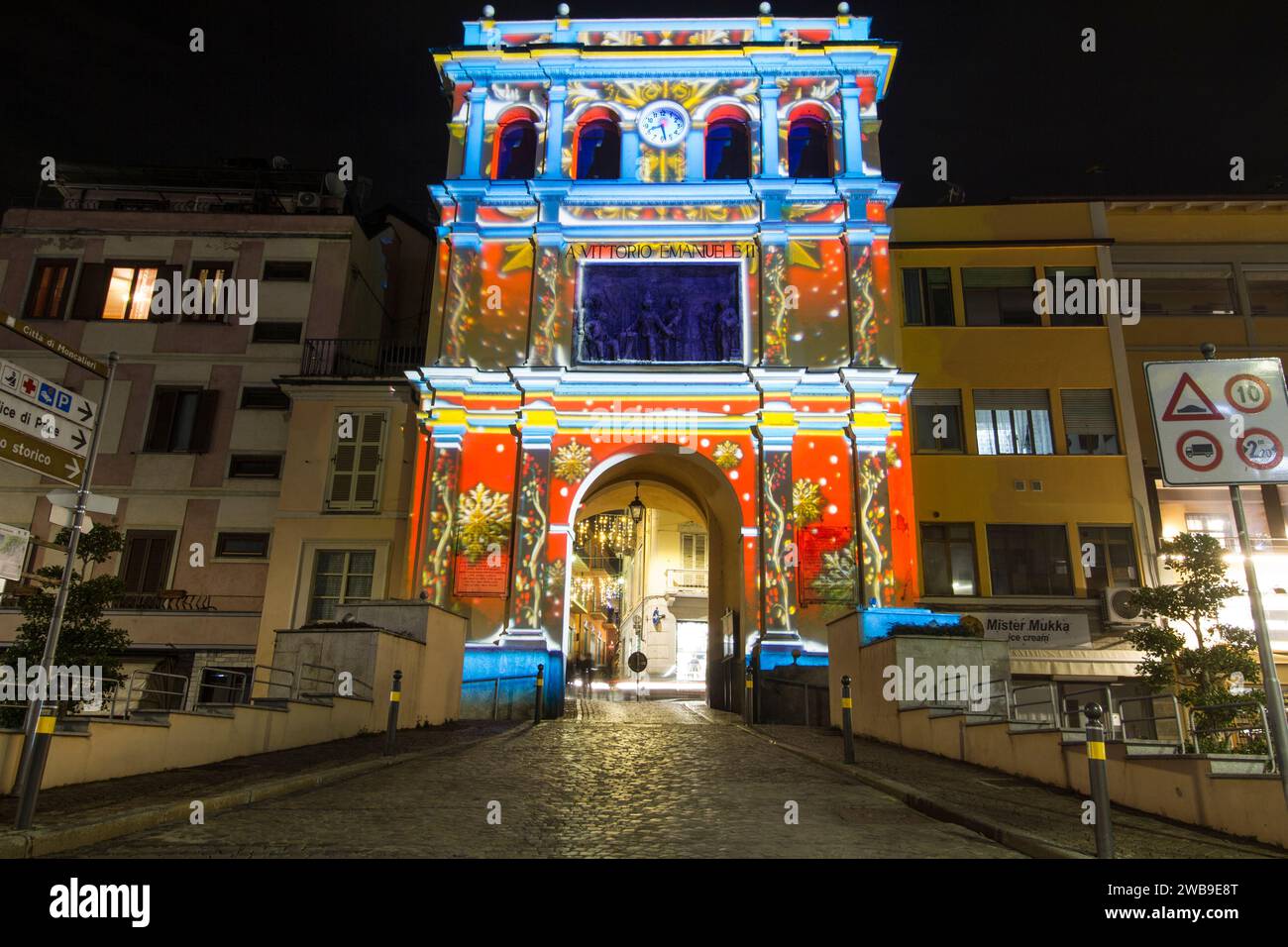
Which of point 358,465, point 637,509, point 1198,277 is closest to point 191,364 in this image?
point 358,465

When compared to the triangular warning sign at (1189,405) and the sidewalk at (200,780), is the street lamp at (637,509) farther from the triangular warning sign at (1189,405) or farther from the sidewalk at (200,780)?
the triangular warning sign at (1189,405)

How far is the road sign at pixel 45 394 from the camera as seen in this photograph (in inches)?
269

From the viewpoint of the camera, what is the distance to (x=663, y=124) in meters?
24.3

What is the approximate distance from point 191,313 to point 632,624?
1002 inches

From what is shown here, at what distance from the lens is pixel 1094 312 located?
24.6 metres

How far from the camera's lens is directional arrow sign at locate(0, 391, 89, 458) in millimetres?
6812

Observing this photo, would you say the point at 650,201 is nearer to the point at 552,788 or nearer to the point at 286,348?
the point at 286,348

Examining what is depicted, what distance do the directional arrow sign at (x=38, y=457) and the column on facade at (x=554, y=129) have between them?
59.5 ft

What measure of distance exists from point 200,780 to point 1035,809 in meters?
8.20

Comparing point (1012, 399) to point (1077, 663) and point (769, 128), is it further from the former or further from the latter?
point (769, 128)

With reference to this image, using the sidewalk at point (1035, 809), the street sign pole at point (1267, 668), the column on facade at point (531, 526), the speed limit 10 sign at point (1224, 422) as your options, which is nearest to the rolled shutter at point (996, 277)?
the column on facade at point (531, 526)

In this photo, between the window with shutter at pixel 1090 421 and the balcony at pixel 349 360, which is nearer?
the window with shutter at pixel 1090 421

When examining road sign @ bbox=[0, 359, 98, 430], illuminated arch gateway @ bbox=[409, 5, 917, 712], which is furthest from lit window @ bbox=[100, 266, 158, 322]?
road sign @ bbox=[0, 359, 98, 430]

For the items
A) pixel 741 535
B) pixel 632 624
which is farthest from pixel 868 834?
pixel 632 624
